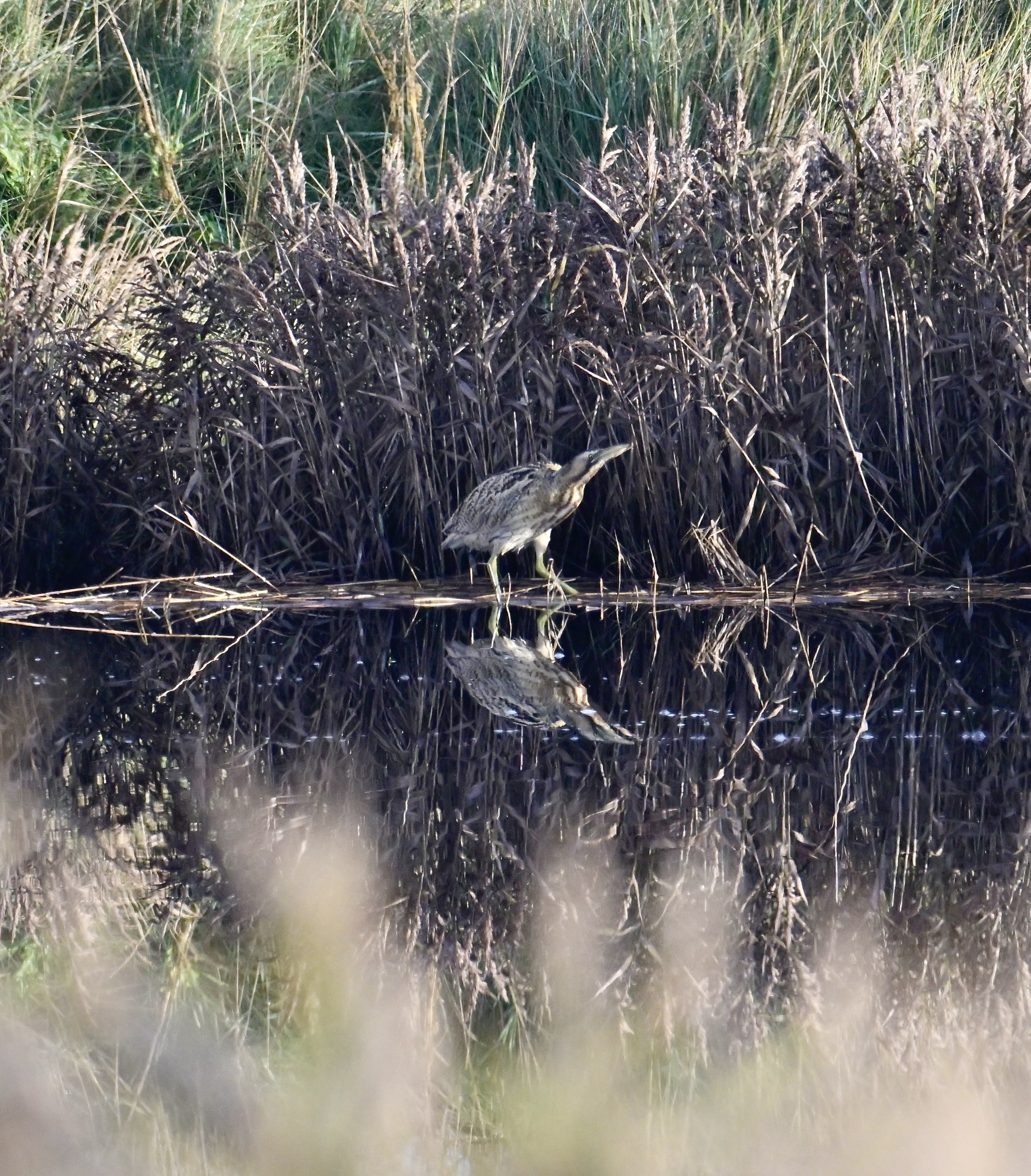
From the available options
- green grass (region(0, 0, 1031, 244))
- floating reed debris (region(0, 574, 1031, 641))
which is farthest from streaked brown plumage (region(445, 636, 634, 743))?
green grass (region(0, 0, 1031, 244))

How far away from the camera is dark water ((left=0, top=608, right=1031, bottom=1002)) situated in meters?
2.71

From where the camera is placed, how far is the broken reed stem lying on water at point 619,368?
5039 mm

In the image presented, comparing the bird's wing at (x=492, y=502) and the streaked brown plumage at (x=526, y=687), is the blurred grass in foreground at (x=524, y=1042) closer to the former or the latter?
the streaked brown plumage at (x=526, y=687)

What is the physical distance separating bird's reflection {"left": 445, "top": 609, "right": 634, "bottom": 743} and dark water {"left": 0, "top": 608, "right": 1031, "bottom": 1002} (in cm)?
1

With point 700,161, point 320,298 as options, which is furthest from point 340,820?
point 700,161

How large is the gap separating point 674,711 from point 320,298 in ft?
7.34

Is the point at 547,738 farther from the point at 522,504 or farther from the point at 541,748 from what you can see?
the point at 522,504

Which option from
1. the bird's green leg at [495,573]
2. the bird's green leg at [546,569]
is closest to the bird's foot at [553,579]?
the bird's green leg at [546,569]

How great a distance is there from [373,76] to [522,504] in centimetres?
505

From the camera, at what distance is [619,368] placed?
5.21 m

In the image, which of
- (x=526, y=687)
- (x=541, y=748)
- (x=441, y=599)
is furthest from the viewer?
(x=441, y=599)

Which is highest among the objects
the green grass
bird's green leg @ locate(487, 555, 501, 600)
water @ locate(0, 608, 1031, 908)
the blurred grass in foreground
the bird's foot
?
the green grass

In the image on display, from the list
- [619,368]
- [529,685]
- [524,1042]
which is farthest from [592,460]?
[524,1042]

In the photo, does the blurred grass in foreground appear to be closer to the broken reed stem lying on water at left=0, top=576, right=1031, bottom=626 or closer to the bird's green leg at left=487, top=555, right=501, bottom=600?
the broken reed stem lying on water at left=0, top=576, right=1031, bottom=626
